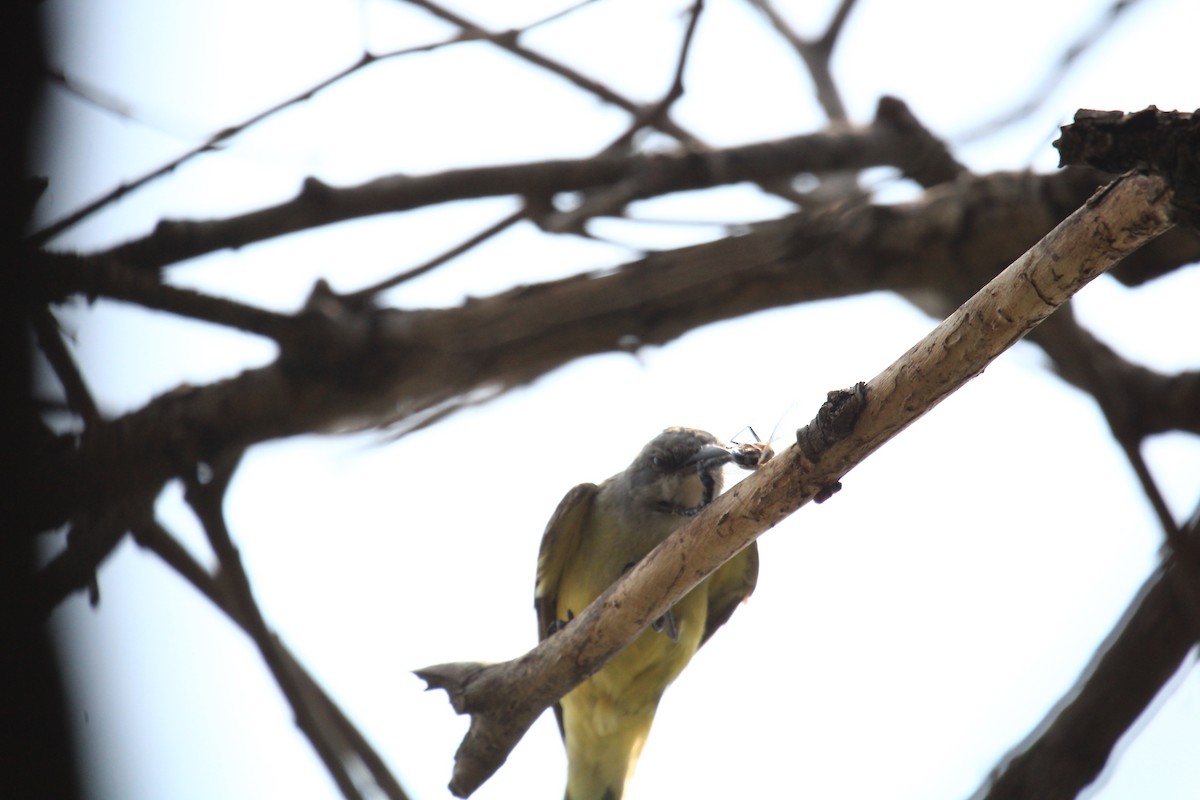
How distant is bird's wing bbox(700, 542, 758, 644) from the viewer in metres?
5.20

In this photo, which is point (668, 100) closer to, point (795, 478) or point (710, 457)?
point (710, 457)

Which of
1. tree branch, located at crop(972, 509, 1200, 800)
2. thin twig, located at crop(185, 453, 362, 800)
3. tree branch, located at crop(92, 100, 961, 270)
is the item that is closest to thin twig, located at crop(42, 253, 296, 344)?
tree branch, located at crop(92, 100, 961, 270)

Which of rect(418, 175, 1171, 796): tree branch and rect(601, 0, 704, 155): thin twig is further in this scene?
rect(601, 0, 704, 155): thin twig

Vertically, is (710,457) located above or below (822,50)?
below

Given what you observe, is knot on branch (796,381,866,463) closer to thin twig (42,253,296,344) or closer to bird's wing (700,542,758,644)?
thin twig (42,253,296,344)

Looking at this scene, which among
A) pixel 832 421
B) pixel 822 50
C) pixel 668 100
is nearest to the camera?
pixel 832 421

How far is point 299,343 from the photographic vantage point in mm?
3912

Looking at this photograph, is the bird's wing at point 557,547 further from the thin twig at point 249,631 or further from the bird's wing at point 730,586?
the thin twig at point 249,631

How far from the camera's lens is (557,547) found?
17.1ft

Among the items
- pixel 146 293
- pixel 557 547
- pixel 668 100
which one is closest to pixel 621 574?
pixel 557 547

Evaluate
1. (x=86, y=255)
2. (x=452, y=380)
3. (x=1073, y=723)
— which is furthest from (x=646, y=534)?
(x=86, y=255)

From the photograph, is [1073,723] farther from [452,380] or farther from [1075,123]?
[452,380]

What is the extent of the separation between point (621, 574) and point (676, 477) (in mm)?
531

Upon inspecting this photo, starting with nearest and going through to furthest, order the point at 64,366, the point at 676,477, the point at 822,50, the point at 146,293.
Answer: the point at 64,366 < the point at 146,293 < the point at 676,477 < the point at 822,50
